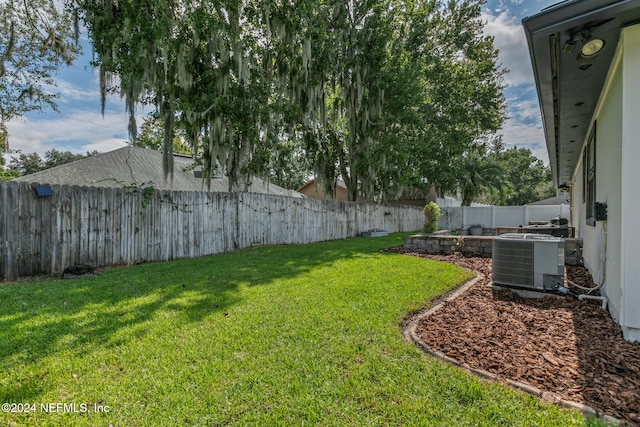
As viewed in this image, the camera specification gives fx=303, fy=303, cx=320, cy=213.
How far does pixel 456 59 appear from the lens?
18500 mm

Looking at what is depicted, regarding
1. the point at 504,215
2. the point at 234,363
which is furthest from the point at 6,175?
the point at 504,215

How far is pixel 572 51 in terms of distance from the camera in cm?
275

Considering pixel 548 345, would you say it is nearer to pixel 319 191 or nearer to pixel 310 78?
pixel 310 78

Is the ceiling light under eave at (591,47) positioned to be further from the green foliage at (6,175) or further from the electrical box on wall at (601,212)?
the green foliage at (6,175)

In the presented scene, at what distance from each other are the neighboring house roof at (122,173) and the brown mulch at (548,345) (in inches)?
355

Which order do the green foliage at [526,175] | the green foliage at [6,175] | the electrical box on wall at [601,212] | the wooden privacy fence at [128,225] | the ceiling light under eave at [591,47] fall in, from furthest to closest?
the green foliage at [526,175], the green foliage at [6,175], the wooden privacy fence at [128,225], the electrical box on wall at [601,212], the ceiling light under eave at [591,47]

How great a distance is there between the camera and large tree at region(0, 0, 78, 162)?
9.76 metres

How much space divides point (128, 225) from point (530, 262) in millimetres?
7269

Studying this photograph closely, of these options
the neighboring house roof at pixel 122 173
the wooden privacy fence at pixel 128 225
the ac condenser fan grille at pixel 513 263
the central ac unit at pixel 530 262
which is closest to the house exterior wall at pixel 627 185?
the central ac unit at pixel 530 262

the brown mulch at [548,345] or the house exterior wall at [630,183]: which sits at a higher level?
the house exterior wall at [630,183]

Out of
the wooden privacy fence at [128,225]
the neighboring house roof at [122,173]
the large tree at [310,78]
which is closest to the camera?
the wooden privacy fence at [128,225]

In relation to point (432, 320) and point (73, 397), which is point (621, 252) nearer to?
point (432, 320)

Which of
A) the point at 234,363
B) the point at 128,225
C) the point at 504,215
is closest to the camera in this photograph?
the point at 234,363

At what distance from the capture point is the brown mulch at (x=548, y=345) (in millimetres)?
1951
